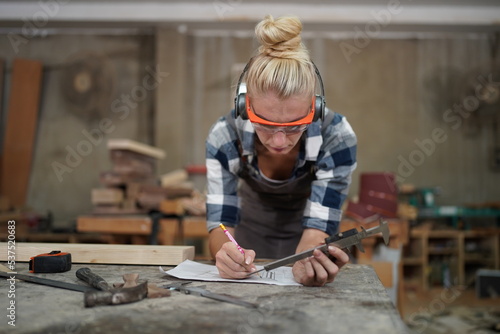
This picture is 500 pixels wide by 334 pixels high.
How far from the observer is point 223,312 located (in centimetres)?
112

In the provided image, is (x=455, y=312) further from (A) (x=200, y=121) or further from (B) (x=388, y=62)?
(A) (x=200, y=121)

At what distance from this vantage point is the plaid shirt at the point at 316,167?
1.87 m

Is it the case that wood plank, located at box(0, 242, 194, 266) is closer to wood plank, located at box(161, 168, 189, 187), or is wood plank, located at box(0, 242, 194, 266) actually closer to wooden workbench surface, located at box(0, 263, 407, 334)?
wooden workbench surface, located at box(0, 263, 407, 334)

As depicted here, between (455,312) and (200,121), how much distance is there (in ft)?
13.8

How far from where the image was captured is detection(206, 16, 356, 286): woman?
1.53 meters

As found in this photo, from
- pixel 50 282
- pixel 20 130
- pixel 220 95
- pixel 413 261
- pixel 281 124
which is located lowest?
pixel 413 261

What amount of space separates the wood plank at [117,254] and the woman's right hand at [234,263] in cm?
32

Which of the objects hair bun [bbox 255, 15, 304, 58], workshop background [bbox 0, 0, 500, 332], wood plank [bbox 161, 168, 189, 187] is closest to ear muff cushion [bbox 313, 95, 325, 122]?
hair bun [bbox 255, 15, 304, 58]

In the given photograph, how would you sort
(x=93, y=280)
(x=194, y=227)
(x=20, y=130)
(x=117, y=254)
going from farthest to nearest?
(x=20, y=130) < (x=194, y=227) < (x=117, y=254) < (x=93, y=280)

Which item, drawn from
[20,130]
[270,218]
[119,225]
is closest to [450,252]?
[119,225]

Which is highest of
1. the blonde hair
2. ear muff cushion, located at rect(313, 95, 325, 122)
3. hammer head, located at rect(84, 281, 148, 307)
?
the blonde hair

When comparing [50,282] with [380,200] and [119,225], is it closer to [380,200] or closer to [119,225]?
[119,225]

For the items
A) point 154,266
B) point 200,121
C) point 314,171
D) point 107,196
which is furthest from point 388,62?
point 154,266

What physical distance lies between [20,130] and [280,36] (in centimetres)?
617
